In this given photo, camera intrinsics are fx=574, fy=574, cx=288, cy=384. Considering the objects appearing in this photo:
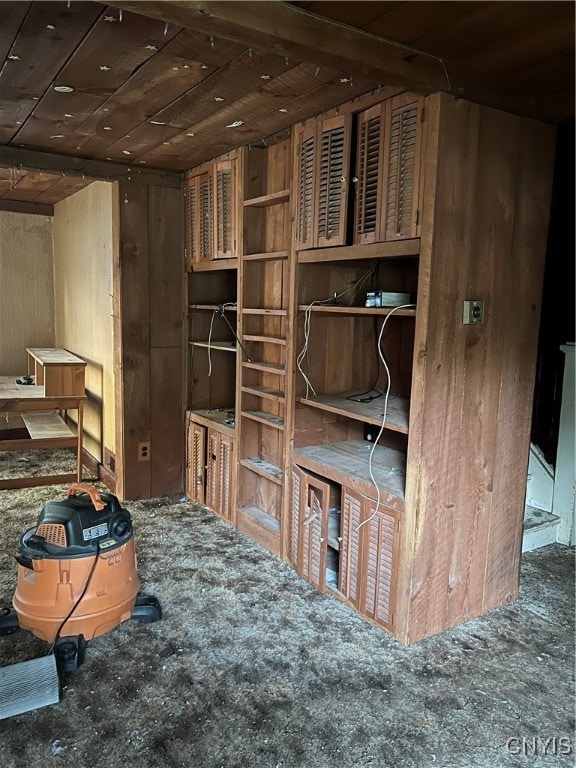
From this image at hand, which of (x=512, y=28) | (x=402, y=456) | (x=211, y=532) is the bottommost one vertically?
(x=211, y=532)

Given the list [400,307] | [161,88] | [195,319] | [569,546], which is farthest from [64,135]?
[569,546]

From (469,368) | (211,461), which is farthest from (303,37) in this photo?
(211,461)

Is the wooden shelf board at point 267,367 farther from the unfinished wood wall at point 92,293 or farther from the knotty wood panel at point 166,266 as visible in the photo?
the unfinished wood wall at point 92,293

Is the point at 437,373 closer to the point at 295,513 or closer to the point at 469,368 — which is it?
the point at 469,368

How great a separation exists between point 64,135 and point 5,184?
1.77m

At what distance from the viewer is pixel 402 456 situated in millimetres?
2824

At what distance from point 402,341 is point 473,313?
32.1 inches

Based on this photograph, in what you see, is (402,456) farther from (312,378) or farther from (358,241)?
(358,241)

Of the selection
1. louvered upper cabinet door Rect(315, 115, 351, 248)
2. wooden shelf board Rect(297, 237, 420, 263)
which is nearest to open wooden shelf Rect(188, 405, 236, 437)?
wooden shelf board Rect(297, 237, 420, 263)

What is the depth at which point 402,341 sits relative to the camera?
10.0 feet

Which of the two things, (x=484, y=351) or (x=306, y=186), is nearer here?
(x=484, y=351)

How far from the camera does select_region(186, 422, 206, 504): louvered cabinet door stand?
12.5 ft

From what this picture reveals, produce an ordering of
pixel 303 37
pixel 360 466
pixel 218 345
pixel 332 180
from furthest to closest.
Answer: pixel 218 345 → pixel 360 466 → pixel 332 180 → pixel 303 37

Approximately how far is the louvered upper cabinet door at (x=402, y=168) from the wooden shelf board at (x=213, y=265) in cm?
129
